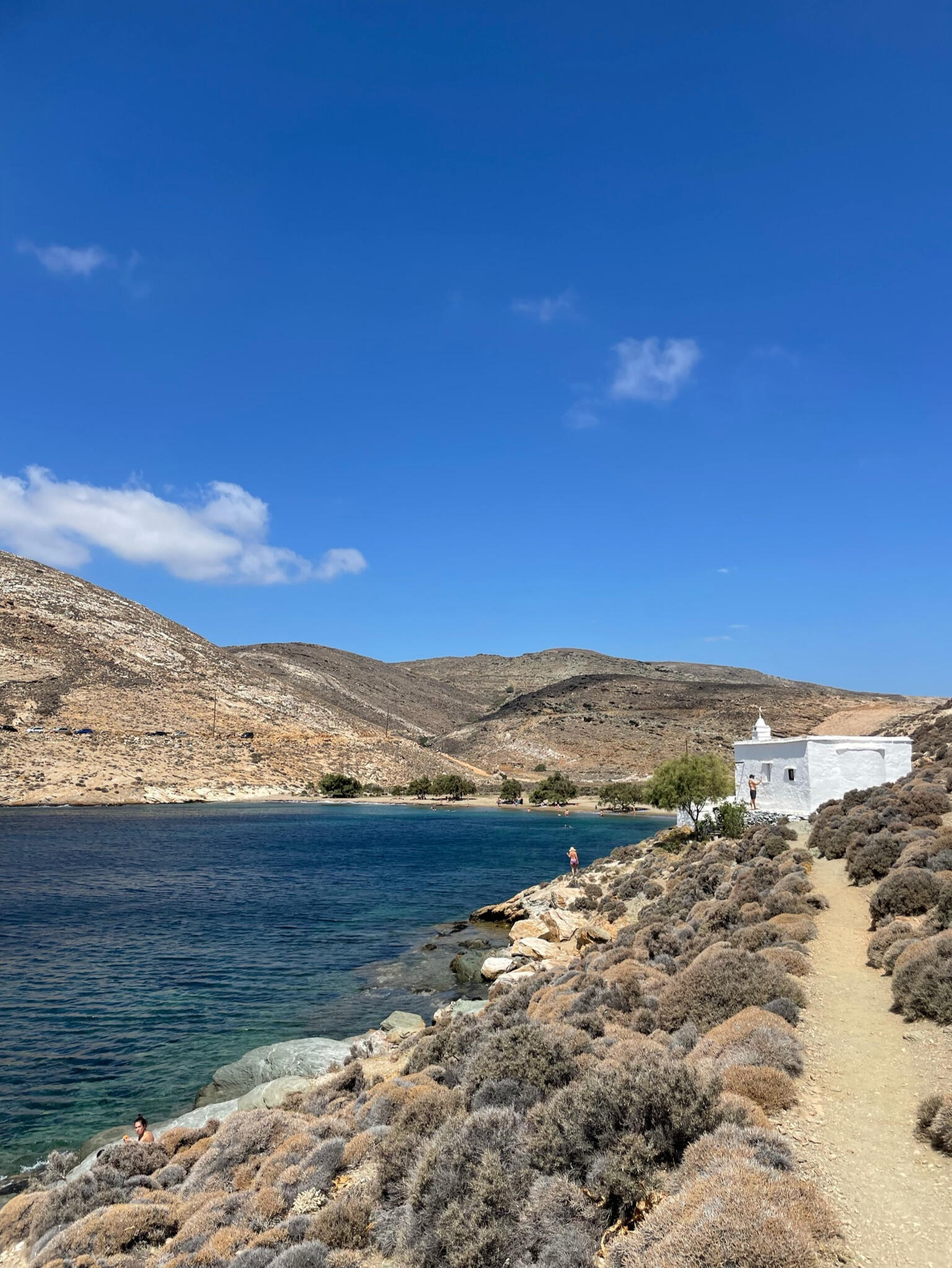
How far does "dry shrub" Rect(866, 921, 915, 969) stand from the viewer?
12.5 meters

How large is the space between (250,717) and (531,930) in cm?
9035

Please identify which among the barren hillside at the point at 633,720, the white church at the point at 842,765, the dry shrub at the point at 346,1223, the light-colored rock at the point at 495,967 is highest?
the barren hillside at the point at 633,720

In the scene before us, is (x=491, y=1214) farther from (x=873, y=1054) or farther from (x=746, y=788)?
(x=746, y=788)

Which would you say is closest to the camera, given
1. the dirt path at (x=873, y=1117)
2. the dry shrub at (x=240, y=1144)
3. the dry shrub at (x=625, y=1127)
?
the dirt path at (x=873, y=1117)

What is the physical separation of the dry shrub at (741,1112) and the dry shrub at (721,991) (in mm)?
3010

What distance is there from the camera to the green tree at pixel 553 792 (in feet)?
321

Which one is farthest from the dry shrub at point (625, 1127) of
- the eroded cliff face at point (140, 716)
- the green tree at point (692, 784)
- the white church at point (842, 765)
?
the eroded cliff face at point (140, 716)

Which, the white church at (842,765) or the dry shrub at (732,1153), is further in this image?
the white church at (842,765)

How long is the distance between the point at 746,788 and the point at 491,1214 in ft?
106

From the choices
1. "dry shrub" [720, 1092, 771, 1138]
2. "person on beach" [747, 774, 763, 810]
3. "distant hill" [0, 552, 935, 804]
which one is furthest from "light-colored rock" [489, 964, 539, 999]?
"distant hill" [0, 552, 935, 804]

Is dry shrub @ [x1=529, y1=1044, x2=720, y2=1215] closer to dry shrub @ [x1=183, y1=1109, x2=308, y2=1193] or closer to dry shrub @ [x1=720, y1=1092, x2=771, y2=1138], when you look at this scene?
dry shrub @ [x1=720, y1=1092, x2=771, y2=1138]

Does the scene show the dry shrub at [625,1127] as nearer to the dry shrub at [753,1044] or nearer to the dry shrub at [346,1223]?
the dry shrub at [753,1044]

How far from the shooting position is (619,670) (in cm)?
19250

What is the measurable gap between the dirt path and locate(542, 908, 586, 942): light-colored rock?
43.9 ft
